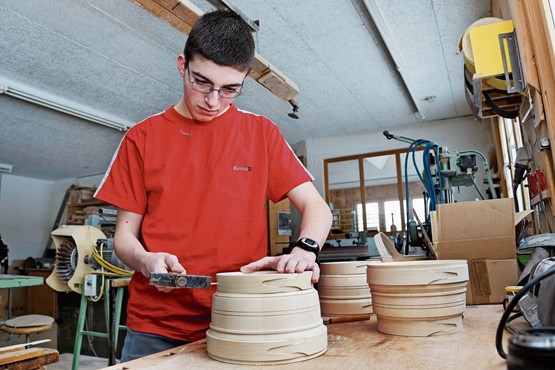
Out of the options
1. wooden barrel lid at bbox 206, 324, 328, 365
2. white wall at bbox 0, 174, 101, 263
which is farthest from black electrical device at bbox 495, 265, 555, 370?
white wall at bbox 0, 174, 101, 263

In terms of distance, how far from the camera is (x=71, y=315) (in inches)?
189

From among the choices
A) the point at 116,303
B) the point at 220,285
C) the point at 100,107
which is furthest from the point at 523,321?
the point at 100,107

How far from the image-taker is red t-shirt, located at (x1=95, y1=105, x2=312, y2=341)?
118 centimetres

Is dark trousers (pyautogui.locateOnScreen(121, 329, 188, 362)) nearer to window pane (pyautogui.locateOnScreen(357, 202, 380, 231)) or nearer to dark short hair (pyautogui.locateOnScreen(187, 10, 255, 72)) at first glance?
dark short hair (pyautogui.locateOnScreen(187, 10, 255, 72))

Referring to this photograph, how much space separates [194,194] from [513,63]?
1.49 m

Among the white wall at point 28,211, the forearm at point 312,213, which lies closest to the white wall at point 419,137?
the white wall at point 28,211

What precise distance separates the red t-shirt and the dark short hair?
0.20m

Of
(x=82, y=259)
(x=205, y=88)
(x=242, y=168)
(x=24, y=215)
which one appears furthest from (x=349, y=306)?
(x=24, y=215)

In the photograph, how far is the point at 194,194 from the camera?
1.24m

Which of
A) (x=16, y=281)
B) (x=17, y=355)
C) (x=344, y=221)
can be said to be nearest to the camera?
(x=17, y=355)

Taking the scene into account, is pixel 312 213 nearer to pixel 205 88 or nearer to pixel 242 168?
pixel 242 168

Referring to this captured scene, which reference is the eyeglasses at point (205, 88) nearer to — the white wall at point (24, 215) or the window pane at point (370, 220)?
the window pane at point (370, 220)

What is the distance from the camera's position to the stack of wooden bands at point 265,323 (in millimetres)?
779

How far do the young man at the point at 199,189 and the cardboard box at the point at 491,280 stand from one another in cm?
62
